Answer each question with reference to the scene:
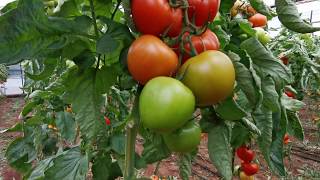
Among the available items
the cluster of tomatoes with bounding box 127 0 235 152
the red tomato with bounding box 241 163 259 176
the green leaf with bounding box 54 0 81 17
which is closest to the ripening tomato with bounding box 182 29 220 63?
the cluster of tomatoes with bounding box 127 0 235 152

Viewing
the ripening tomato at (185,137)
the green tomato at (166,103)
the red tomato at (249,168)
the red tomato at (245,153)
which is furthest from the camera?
the red tomato at (249,168)

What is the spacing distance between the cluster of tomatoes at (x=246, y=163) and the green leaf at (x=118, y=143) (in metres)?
0.69

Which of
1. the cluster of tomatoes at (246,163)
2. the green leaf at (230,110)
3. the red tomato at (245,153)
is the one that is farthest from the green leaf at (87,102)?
the red tomato at (245,153)

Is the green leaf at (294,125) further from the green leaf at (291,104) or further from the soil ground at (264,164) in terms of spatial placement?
the soil ground at (264,164)

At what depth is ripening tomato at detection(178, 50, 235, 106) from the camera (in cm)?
56

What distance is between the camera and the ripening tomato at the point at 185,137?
2.13 feet

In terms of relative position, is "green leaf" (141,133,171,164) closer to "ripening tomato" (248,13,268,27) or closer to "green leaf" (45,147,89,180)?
"green leaf" (45,147,89,180)

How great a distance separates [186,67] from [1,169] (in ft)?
14.5

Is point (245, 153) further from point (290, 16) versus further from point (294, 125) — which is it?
point (290, 16)

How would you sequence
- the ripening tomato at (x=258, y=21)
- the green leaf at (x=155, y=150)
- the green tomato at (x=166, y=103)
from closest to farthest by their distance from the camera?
1. the green tomato at (x=166, y=103)
2. the green leaf at (x=155, y=150)
3. the ripening tomato at (x=258, y=21)

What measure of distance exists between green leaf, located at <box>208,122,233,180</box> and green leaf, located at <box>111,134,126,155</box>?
53 centimetres

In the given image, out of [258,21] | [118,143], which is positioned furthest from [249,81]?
[118,143]

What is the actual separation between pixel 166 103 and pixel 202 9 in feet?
0.57

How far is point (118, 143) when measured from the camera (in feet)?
3.93
